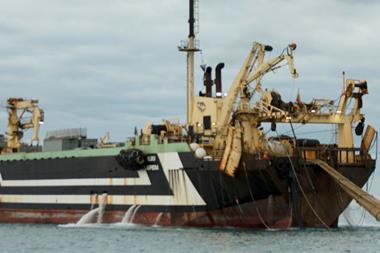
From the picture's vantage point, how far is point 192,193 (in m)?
40.3

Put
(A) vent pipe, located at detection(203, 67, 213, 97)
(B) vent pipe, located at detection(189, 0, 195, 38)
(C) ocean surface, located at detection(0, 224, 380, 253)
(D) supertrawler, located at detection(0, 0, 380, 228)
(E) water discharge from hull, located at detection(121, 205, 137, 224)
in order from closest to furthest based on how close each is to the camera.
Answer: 1. (C) ocean surface, located at detection(0, 224, 380, 253)
2. (D) supertrawler, located at detection(0, 0, 380, 228)
3. (E) water discharge from hull, located at detection(121, 205, 137, 224)
4. (B) vent pipe, located at detection(189, 0, 195, 38)
5. (A) vent pipe, located at detection(203, 67, 213, 97)

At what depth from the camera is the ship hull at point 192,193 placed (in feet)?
127

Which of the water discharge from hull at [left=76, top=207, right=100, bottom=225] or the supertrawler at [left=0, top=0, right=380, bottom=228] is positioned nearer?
the supertrawler at [left=0, top=0, right=380, bottom=228]

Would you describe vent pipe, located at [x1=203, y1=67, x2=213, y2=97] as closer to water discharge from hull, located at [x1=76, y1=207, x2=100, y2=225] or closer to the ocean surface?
water discharge from hull, located at [x1=76, y1=207, x2=100, y2=225]

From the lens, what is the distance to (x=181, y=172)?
4050 cm

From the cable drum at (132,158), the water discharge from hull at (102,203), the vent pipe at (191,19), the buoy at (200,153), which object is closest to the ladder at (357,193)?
the buoy at (200,153)

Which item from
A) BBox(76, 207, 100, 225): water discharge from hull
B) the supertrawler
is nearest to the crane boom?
the supertrawler

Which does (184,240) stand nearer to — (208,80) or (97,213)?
(97,213)

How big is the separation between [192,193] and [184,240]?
5.96 metres

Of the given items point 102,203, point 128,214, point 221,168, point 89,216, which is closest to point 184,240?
point 221,168

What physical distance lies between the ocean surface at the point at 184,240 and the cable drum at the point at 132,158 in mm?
2977

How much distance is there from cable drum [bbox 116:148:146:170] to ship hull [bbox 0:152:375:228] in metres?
0.43

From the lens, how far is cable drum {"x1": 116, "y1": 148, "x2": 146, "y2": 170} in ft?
136

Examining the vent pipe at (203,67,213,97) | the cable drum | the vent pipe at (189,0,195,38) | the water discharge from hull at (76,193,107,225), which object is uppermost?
the vent pipe at (189,0,195,38)
